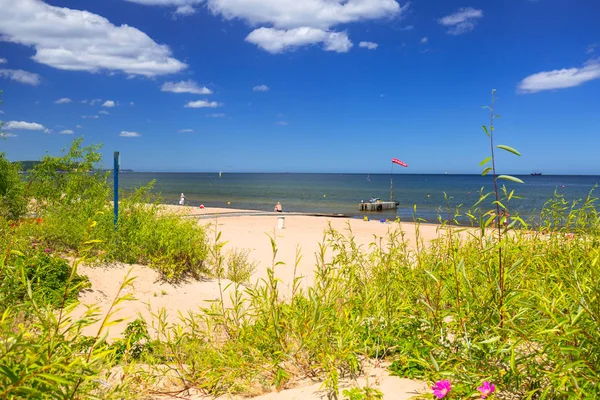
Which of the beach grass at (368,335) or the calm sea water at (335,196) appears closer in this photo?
the beach grass at (368,335)

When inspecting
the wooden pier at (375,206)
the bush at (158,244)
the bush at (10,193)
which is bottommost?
the wooden pier at (375,206)

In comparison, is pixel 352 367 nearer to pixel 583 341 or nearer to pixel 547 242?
pixel 583 341

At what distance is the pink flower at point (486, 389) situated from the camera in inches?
78.2

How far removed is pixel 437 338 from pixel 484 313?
1.52 ft

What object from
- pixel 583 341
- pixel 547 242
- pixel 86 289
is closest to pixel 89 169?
pixel 86 289

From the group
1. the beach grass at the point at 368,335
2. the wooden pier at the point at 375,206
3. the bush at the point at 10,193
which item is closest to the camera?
the beach grass at the point at 368,335

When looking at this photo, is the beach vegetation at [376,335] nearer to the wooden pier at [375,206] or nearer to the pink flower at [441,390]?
the pink flower at [441,390]

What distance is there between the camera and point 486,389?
6.72ft

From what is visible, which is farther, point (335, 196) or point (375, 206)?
point (335, 196)

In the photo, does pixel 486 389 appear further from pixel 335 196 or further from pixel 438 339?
pixel 335 196

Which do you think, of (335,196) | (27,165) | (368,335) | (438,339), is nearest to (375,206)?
(335,196)

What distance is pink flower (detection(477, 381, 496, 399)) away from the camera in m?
1.99

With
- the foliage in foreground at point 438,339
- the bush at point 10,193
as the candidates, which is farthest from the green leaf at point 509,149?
the bush at point 10,193

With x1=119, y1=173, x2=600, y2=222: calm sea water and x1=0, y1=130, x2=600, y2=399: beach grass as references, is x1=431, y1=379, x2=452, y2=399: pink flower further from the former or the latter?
x1=119, y1=173, x2=600, y2=222: calm sea water
